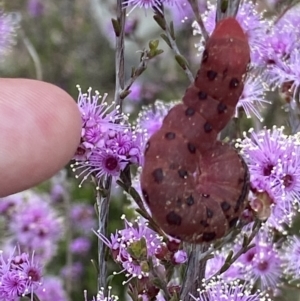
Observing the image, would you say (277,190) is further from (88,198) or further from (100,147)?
(88,198)

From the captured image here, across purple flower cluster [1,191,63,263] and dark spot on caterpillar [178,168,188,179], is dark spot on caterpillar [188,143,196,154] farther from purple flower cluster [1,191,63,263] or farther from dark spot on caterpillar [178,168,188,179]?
purple flower cluster [1,191,63,263]

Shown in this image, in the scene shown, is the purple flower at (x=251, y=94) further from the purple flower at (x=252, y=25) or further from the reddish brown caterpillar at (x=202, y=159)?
the reddish brown caterpillar at (x=202, y=159)

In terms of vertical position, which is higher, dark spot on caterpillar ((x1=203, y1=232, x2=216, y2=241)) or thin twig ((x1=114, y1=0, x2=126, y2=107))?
thin twig ((x1=114, y1=0, x2=126, y2=107))

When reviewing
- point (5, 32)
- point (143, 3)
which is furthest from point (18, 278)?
point (5, 32)

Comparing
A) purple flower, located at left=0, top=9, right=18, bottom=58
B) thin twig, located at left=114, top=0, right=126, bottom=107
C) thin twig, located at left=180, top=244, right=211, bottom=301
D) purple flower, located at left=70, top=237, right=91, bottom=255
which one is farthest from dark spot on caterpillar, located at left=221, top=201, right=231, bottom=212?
purple flower, located at left=70, top=237, right=91, bottom=255

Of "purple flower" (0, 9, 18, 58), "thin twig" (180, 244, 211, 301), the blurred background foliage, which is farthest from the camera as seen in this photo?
the blurred background foliage

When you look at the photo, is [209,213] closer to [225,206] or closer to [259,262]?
[225,206]
